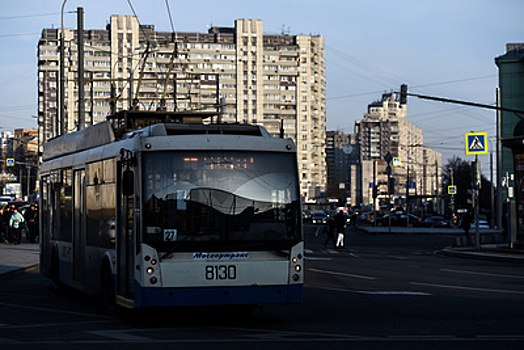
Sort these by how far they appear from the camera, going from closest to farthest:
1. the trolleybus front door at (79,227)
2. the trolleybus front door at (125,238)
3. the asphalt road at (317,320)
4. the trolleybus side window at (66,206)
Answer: the asphalt road at (317,320), the trolleybus front door at (125,238), the trolleybus front door at (79,227), the trolleybus side window at (66,206)

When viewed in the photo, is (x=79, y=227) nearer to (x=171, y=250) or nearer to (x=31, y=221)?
A: (x=171, y=250)

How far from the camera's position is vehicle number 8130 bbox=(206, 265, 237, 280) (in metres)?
→ 12.6

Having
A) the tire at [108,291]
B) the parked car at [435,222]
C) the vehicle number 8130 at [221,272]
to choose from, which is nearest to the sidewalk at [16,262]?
the tire at [108,291]

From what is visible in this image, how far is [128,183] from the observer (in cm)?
1296

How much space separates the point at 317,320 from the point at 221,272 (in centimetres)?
182

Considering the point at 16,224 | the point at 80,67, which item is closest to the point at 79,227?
the point at 80,67

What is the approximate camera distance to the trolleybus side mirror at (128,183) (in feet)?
42.5

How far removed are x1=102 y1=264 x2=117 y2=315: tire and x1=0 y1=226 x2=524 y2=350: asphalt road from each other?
197mm

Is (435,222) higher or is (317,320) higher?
(317,320)

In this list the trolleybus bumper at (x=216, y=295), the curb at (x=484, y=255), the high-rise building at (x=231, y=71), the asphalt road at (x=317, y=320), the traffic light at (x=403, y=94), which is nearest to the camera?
the asphalt road at (x=317, y=320)

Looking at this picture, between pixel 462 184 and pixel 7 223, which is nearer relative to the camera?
pixel 7 223

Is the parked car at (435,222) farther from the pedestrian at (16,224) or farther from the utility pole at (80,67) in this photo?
the utility pole at (80,67)

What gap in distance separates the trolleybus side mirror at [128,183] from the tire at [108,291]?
1.84 metres

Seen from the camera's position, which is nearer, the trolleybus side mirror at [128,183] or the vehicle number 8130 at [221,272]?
the vehicle number 8130 at [221,272]
